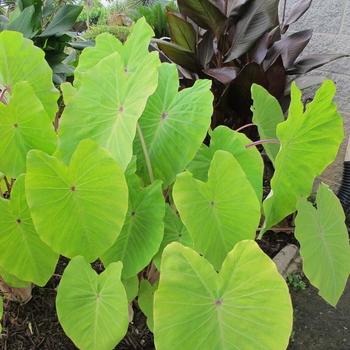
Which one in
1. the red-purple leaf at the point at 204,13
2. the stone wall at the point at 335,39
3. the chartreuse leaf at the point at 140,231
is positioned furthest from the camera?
the stone wall at the point at 335,39

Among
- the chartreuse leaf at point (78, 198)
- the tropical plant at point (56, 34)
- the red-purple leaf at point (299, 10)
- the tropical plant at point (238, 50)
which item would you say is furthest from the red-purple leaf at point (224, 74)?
the chartreuse leaf at point (78, 198)

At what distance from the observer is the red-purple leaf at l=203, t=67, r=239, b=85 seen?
1.77 metres

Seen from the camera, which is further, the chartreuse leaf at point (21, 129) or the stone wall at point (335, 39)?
the stone wall at point (335, 39)

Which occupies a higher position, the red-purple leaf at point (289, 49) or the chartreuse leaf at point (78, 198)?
the chartreuse leaf at point (78, 198)

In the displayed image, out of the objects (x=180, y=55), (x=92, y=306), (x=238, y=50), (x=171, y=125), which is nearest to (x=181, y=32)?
(x=180, y=55)

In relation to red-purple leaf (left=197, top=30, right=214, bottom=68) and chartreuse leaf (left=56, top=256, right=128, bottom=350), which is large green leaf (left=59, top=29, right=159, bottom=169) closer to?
chartreuse leaf (left=56, top=256, right=128, bottom=350)

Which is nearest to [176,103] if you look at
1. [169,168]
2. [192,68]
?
[169,168]

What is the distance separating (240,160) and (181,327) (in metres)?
0.42

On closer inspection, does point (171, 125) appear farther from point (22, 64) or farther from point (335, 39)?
point (335, 39)

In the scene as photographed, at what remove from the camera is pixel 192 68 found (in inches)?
79.5

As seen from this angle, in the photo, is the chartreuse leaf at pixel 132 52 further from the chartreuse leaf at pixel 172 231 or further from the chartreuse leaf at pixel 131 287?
the chartreuse leaf at pixel 131 287

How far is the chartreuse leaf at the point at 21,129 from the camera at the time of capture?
37.0 inches

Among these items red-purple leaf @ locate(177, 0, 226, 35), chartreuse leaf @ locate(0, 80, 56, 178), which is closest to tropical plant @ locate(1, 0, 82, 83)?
red-purple leaf @ locate(177, 0, 226, 35)

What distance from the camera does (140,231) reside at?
975 mm
